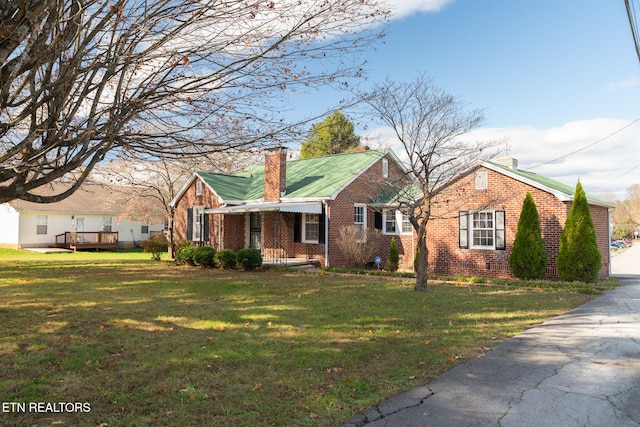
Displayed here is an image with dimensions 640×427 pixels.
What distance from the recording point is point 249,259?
1791 cm

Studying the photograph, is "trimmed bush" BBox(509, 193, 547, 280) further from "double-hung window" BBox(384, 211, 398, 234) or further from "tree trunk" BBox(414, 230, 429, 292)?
"double-hung window" BBox(384, 211, 398, 234)

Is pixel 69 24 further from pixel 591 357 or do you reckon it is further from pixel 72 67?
pixel 591 357

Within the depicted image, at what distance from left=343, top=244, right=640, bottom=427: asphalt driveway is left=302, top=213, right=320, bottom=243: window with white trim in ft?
43.2

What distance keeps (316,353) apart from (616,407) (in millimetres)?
3376

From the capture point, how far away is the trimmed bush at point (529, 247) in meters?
15.2

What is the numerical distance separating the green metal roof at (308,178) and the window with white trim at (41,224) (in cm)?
1476

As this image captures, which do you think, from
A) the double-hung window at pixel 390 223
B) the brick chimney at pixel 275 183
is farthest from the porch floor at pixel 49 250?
the double-hung window at pixel 390 223

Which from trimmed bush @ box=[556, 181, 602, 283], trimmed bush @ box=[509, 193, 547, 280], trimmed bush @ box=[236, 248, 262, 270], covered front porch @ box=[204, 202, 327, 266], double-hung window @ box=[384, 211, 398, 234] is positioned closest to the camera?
trimmed bush @ box=[556, 181, 602, 283]

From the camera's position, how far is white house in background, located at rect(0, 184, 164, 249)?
3092 cm

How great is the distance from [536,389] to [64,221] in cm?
3468

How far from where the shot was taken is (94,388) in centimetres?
482

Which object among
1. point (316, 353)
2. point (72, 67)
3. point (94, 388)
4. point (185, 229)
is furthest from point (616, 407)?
point (185, 229)

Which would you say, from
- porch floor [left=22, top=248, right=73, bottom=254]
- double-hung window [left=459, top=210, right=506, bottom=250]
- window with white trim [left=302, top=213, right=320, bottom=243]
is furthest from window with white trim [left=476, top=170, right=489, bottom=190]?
porch floor [left=22, top=248, right=73, bottom=254]

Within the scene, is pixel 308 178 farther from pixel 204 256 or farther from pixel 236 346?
pixel 236 346
